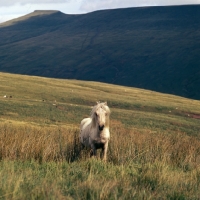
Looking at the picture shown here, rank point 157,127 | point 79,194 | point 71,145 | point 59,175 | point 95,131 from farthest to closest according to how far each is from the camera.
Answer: point 157,127
point 71,145
point 95,131
point 59,175
point 79,194

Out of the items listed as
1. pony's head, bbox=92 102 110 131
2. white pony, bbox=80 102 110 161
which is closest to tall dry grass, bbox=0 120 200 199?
white pony, bbox=80 102 110 161

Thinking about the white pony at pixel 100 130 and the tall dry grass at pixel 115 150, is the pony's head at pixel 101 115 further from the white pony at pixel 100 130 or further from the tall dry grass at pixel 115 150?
the tall dry grass at pixel 115 150

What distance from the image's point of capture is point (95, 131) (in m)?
12.1

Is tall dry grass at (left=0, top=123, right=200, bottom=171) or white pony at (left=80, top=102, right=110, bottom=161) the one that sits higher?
white pony at (left=80, top=102, right=110, bottom=161)

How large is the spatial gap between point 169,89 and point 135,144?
173 metres

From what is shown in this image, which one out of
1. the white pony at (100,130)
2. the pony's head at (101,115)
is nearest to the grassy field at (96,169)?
the white pony at (100,130)

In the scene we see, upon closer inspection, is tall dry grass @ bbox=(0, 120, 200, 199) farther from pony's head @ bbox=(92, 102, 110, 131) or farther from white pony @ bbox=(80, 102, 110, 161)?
pony's head @ bbox=(92, 102, 110, 131)

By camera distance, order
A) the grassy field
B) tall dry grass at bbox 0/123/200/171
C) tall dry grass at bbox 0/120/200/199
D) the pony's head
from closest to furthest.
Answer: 1. the grassy field
2. tall dry grass at bbox 0/120/200/199
3. tall dry grass at bbox 0/123/200/171
4. the pony's head

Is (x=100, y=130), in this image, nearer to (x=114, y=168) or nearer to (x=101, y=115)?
(x=101, y=115)

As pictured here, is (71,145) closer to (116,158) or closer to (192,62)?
(116,158)

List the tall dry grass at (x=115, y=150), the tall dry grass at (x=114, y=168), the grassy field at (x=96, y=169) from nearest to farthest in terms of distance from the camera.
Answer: the grassy field at (x=96, y=169) < the tall dry grass at (x=114, y=168) < the tall dry grass at (x=115, y=150)

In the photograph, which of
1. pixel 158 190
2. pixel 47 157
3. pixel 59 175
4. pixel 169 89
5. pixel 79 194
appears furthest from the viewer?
pixel 169 89

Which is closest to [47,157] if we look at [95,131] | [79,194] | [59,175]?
[95,131]

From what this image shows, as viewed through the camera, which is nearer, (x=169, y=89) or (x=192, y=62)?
→ (x=169, y=89)
